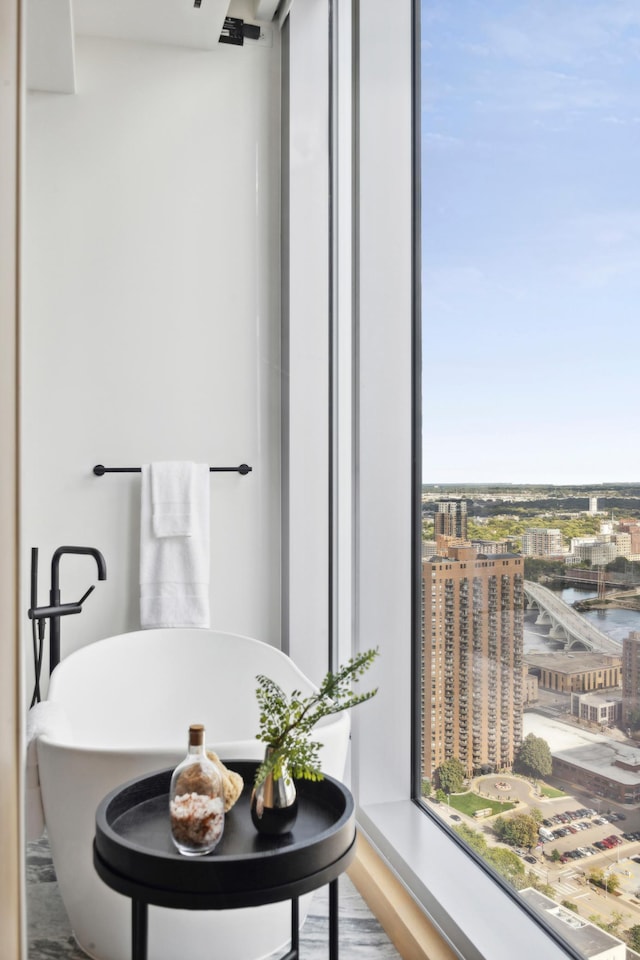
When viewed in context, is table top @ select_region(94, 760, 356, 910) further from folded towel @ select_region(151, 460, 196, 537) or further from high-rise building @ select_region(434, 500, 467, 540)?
folded towel @ select_region(151, 460, 196, 537)

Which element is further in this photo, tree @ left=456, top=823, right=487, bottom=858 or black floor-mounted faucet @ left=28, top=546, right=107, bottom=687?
black floor-mounted faucet @ left=28, top=546, right=107, bottom=687

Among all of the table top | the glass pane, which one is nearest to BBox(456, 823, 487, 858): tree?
the glass pane

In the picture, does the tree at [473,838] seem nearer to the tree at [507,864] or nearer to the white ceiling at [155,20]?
the tree at [507,864]

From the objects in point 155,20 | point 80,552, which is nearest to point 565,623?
point 80,552

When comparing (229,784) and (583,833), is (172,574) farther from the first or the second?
(583,833)

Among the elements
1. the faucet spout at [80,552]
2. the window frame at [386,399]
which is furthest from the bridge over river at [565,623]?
the faucet spout at [80,552]
